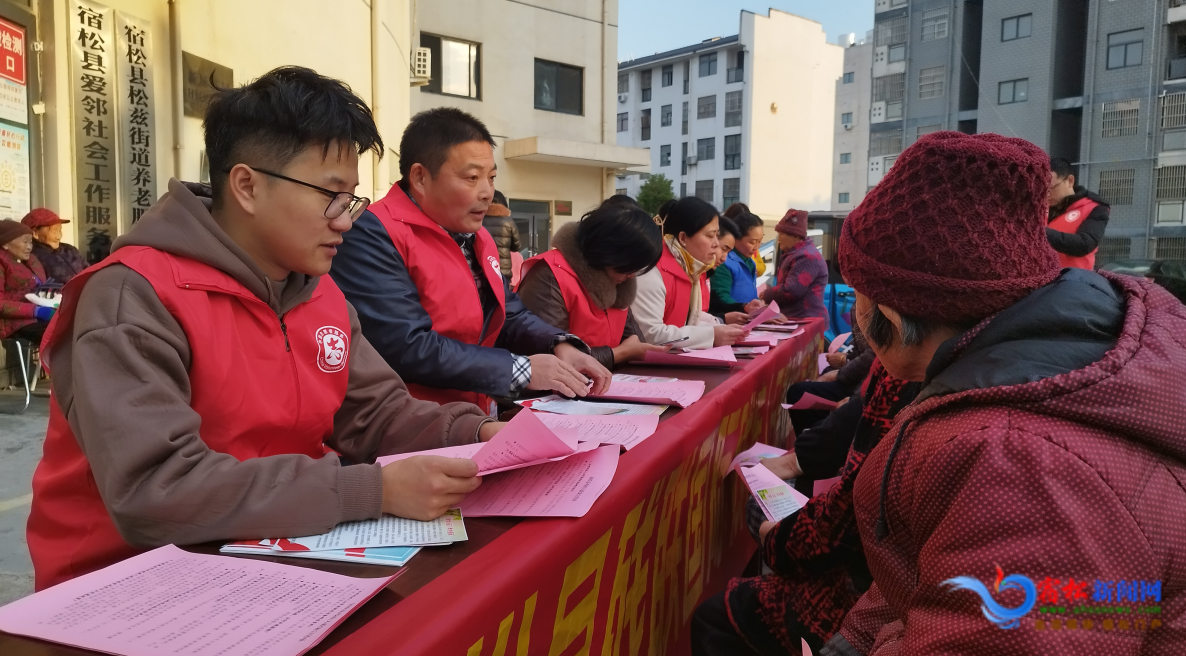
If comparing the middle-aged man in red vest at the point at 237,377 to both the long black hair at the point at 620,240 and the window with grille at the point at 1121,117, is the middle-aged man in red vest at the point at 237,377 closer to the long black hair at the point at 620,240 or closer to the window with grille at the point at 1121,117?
the long black hair at the point at 620,240

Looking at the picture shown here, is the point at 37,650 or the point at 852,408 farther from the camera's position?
the point at 852,408

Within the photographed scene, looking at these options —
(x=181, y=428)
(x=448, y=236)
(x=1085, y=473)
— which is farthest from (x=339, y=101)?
(x=1085, y=473)

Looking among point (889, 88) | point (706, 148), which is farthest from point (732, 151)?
point (889, 88)

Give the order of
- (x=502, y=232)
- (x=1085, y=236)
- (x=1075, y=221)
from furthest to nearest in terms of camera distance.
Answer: (x=502, y=232)
(x=1075, y=221)
(x=1085, y=236)

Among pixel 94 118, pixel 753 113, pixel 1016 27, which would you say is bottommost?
pixel 94 118

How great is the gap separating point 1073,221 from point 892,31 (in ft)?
72.9

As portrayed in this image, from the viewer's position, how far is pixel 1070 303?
0.97 meters

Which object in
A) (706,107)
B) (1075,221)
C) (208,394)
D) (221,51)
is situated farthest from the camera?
(706,107)

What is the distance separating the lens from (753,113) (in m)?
39.9

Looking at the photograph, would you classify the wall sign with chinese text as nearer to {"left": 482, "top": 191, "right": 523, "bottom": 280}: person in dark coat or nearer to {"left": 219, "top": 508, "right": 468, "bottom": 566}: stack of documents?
{"left": 482, "top": 191, "right": 523, "bottom": 280}: person in dark coat

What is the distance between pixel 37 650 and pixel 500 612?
502mm

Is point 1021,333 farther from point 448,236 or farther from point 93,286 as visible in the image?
point 448,236

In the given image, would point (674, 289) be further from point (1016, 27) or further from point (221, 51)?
point (1016, 27)

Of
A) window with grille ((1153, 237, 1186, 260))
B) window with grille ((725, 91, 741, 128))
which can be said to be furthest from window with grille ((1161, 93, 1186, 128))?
window with grille ((725, 91, 741, 128))
